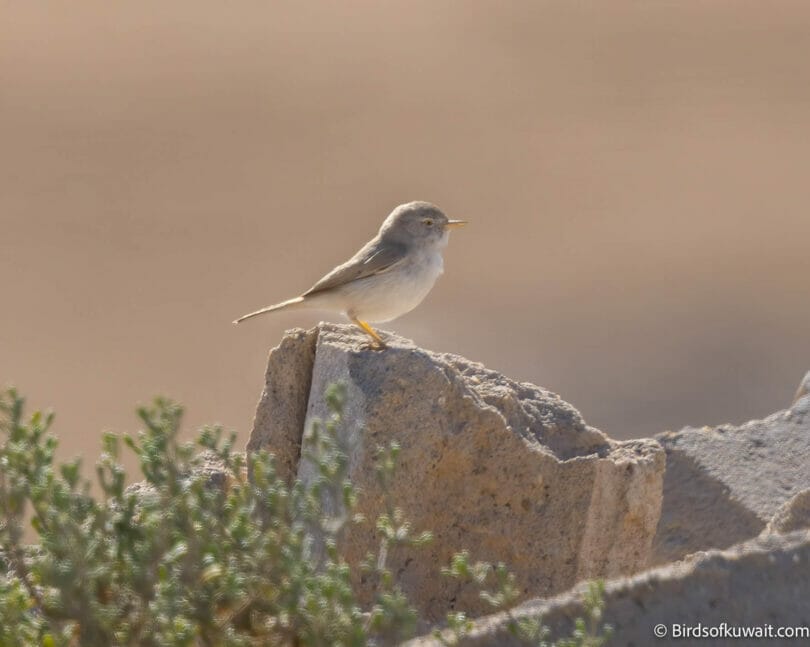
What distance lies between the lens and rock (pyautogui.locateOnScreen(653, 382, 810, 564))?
5.90m

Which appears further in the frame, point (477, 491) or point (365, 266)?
point (365, 266)

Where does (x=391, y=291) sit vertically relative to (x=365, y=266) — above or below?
below

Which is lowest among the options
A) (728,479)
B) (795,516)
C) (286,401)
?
(795,516)

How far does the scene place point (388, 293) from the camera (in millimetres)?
6730

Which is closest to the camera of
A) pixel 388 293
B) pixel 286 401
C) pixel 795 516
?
pixel 795 516

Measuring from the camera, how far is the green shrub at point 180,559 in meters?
2.95

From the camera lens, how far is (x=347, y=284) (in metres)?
6.74

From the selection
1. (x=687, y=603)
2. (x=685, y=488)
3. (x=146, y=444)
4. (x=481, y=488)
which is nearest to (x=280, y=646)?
(x=146, y=444)

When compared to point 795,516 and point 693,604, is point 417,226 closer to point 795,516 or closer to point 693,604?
point 795,516

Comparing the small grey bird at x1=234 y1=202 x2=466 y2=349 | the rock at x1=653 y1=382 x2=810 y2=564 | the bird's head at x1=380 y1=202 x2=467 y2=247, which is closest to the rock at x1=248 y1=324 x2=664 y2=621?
the rock at x1=653 y1=382 x2=810 y2=564

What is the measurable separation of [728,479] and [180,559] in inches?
135

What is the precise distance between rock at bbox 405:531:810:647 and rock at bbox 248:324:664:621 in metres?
1.14

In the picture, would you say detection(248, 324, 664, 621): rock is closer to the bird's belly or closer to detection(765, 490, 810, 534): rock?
detection(765, 490, 810, 534): rock

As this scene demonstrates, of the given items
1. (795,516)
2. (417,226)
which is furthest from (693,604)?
(417,226)
